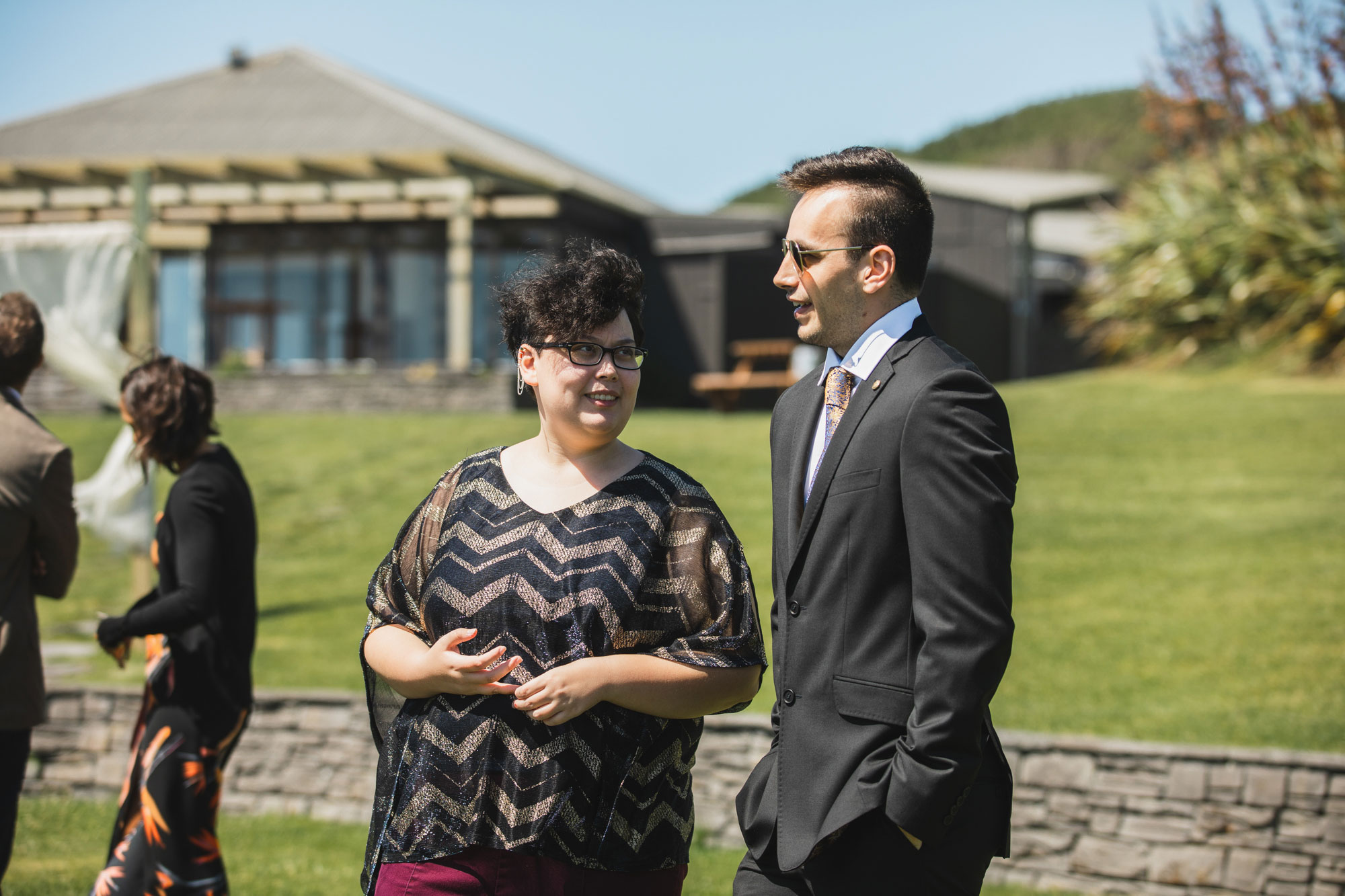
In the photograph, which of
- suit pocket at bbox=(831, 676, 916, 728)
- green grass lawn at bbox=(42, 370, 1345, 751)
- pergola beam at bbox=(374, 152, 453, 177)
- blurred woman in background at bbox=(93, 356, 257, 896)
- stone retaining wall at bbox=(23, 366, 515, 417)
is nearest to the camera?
suit pocket at bbox=(831, 676, 916, 728)

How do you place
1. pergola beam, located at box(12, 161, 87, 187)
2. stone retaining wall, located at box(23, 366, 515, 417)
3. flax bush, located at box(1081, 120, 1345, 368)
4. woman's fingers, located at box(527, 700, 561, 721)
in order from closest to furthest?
woman's fingers, located at box(527, 700, 561, 721), flax bush, located at box(1081, 120, 1345, 368), stone retaining wall, located at box(23, 366, 515, 417), pergola beam, located at box(12, 161, 87, 187)

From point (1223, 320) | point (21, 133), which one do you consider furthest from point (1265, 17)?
point (21, 133)

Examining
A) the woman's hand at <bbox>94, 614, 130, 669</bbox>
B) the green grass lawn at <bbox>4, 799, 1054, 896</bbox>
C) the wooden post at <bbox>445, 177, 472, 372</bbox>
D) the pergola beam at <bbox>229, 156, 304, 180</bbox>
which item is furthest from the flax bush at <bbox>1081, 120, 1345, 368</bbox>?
the woman's hand at <bbox>94, 614, 130, 669</bbox>

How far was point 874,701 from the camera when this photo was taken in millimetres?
2494

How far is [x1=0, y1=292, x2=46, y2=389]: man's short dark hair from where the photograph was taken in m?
4.03

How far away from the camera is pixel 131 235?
26.5ft

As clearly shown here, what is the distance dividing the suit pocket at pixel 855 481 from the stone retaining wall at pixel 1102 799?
12.7 ft

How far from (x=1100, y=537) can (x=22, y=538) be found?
8963 mm

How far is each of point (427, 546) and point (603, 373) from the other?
0.59 meters

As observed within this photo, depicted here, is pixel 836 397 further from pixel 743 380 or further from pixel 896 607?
pixel 743 380

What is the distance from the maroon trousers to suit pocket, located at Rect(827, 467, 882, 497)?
38.8 inches

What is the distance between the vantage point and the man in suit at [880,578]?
7.80 feet

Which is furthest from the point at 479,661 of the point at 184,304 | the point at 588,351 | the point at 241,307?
the point at 184,304

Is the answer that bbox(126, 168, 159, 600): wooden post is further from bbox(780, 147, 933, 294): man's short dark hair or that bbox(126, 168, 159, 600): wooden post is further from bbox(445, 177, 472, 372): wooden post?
bbox(445, 177, 472, 372): wooden post
